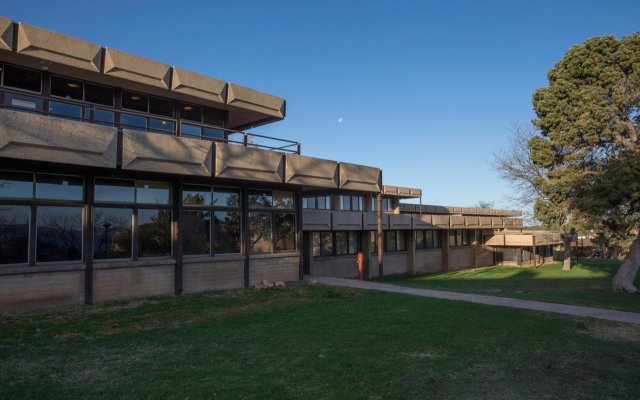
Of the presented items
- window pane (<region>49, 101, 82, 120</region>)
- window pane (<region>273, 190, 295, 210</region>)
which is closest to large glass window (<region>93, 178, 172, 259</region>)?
window pane (<region>49, 101, 82, 120</region>)

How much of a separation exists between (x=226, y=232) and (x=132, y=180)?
3.78 meters

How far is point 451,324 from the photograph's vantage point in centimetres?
1032

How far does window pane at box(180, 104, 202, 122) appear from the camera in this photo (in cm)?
1672

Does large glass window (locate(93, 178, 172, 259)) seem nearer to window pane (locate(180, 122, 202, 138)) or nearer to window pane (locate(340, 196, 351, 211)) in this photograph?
window pane (locate(180, 122, 202, 138))

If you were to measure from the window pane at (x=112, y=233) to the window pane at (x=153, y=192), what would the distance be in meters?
0.58

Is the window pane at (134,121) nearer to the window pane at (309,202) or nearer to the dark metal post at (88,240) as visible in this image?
the dark metal post at (88,240)

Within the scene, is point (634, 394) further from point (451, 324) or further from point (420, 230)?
point (420, 230)

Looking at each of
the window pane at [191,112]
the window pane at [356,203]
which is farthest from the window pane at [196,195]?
the window pane at [356,203]

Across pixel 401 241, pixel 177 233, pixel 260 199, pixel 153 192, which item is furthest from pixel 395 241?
pixel 153 192

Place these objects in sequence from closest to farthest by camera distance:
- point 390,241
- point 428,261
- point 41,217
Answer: point 41,217
point 390,241
point 428,261

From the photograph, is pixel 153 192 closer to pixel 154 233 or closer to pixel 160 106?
pixel 154 233

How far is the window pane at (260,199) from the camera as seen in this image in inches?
668

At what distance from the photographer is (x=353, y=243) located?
30.2 meters

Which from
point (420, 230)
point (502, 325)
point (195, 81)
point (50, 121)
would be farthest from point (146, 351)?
point (420, 230)
